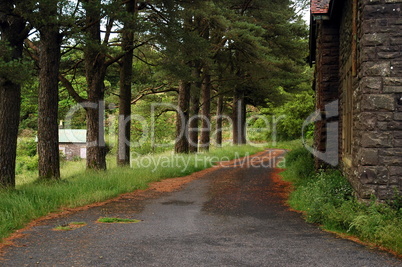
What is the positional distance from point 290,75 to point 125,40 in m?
13.9

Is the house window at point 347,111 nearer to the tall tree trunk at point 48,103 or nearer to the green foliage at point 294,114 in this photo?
the tall tree trunk at point 48,103

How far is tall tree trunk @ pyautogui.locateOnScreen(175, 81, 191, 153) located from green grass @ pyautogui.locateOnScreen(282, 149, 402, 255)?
13.9 metres

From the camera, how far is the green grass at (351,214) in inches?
271

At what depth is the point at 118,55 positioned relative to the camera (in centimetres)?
1619

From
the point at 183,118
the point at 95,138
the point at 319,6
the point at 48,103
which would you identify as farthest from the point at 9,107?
the point at 183,118

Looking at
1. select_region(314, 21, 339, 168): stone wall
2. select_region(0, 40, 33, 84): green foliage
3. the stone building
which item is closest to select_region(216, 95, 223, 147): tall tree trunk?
select_region(314, 21, 339, 168): stone wall

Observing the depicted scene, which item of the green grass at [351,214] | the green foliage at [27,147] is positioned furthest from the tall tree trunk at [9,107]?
the green foliage at [27,147]

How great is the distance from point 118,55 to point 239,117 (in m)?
20.4

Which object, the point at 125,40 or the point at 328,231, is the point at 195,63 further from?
the point at 328,231

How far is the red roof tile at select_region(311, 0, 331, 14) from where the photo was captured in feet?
41.2

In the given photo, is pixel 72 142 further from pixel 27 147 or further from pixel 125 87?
pixel 125 87

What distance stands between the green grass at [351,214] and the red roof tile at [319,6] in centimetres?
486

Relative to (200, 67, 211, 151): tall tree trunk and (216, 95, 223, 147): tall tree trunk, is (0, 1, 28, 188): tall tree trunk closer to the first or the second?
(200, 67, 211, 151): tall tree trunk

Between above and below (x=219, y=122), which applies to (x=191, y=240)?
below
